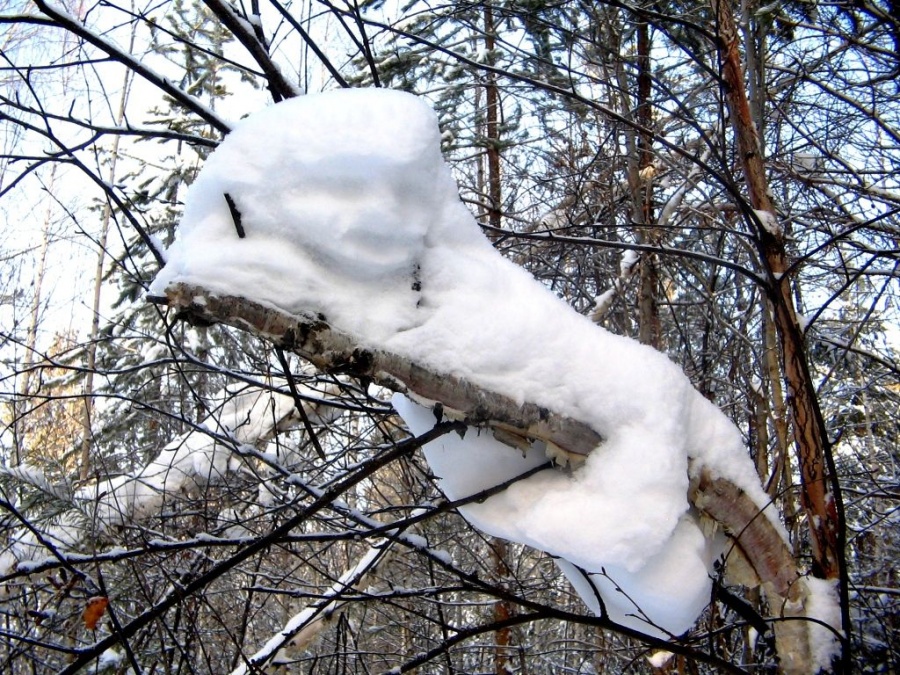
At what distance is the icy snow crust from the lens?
1.11 m

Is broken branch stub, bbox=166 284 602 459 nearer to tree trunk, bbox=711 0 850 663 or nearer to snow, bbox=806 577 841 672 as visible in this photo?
tree trunk, bbox=711 0 850 663

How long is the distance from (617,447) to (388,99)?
890mm

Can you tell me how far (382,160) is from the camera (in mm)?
1169

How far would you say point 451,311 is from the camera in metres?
1.22

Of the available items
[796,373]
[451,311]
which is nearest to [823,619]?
[796,373]

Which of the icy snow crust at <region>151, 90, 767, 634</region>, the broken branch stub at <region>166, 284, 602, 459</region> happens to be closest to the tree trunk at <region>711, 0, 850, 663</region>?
the icy snow crust at <region>151, 90, 767, 634</region>

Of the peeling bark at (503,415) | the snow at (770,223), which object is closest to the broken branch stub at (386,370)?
the peeling bark at (503,415)

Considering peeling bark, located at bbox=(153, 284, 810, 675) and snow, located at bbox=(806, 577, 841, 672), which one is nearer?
peeling bark, located at bbox=(153, 284, 810, 675)

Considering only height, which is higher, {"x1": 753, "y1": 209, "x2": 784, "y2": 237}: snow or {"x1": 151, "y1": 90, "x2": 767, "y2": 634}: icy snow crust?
{"x1": 753, "y1": 209, "x2": 784, "y2": 237}: snow

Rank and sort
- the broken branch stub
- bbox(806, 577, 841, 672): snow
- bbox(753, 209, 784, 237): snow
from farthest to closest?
1. bbox(753, 209, 784, 237): snow
2. bbox(806, 577, 841, 672): snow
3. the broken branch stub

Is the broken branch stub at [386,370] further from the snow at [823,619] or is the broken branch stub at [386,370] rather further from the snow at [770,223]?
the snow at [770,223]

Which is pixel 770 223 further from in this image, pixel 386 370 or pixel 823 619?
pixel 386 370

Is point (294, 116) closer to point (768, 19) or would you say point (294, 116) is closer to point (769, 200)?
point (769, 200)

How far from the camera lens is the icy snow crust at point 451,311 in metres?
1.11
